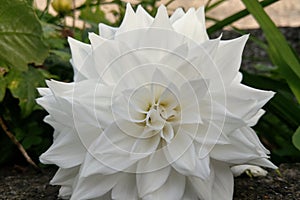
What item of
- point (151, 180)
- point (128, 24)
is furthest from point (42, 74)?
point (151, 180)

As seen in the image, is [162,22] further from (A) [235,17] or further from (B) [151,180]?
(A) [235,17]

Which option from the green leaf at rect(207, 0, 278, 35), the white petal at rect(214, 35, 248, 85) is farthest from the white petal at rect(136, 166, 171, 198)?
the green leaf at rect(207, 0, 278, 35)

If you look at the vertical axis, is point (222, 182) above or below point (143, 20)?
below

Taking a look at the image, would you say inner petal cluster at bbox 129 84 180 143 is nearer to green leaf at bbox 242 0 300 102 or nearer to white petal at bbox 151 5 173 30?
white petal at bbox 151 5 173 30

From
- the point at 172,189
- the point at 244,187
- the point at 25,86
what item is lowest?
the point at 244,187

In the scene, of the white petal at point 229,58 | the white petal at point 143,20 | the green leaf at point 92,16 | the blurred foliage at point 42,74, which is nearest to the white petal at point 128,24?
the white petal at point 143,20

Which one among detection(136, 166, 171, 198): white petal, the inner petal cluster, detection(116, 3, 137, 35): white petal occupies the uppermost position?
detection(116, 3, 137, 35): white petal
